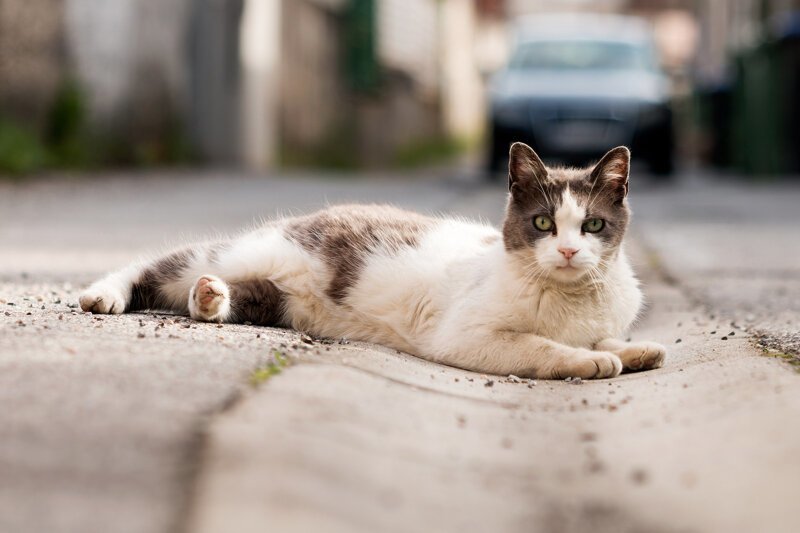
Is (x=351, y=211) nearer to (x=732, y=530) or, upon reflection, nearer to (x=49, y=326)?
(x=49, y=326)

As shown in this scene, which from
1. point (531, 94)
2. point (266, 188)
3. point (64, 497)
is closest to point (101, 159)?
point (266, 188)

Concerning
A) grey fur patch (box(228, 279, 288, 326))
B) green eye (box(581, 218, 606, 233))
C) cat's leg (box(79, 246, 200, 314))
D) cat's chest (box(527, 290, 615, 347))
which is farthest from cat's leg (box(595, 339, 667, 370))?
cat's leg (box(79, 246, 200, 314))

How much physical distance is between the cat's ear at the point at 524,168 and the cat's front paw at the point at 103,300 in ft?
4.74

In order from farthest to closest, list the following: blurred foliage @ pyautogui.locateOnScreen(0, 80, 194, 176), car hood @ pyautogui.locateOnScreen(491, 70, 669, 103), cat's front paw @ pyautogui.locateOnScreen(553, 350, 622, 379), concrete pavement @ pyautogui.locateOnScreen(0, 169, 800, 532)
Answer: car hood @ pyautogui.locateOnScreen(491, 70, 669, 103)
blurred foliage @ pyautogui.locateOnScreen(0, 80, 194, 176)
cat's front paw @ pyautogui.locateOnScreen(553, 350, 622, 379)
concrete pavement @ pyautogui.locateOnScreen(0, 169, 800, 532)

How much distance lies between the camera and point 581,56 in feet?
43.1

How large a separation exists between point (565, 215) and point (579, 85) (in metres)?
8.88

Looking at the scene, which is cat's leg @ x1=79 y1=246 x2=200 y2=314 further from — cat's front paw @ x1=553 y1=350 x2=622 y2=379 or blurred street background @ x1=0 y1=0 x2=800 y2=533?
cat's front paw @ x1=553 y1=350 x2=622 y2=379

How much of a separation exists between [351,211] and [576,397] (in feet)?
4.81

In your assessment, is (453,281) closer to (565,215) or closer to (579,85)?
(565,215)

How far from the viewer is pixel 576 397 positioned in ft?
10.9

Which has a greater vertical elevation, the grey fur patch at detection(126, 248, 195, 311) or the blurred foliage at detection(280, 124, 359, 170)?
the grey fur patch at detection(126, 248, 195, 311)

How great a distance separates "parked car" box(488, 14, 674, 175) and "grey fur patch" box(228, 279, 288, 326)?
801 centimetres

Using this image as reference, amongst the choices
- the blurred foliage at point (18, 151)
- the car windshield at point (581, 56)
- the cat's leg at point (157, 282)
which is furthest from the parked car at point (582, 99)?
the cat's leg at point (157, 282)

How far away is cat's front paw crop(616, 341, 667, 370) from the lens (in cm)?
367
